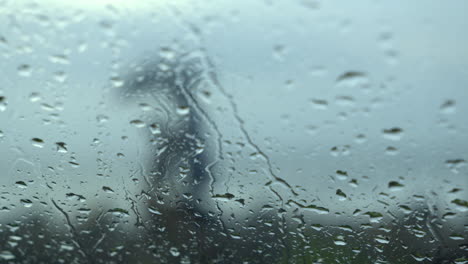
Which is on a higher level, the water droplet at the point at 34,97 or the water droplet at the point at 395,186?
the water droplet at the point at 34,97

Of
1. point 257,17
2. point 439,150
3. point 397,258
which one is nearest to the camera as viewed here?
point 257,17

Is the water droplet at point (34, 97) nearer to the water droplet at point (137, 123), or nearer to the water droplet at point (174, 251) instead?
the water droplet at point (137, 123)

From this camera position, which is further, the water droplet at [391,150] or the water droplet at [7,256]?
the water droplet at [7,256]

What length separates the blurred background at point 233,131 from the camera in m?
1.81

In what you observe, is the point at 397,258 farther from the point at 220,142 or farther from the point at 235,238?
the point at 220,142

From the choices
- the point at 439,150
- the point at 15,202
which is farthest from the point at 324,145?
the point at 15,202

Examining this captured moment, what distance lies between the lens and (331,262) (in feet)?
8.43

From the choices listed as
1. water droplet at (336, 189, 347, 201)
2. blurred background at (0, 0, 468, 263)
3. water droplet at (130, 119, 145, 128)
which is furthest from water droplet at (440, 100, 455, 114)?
water droplet at (130, 119, 145, 128)

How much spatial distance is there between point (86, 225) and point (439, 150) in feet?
6.62

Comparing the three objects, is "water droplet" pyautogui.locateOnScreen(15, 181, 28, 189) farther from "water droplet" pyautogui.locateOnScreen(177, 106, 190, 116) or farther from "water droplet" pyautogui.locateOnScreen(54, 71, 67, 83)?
"water droplet" pyautogui.locateOnScreen(177, 106, 190, 116)

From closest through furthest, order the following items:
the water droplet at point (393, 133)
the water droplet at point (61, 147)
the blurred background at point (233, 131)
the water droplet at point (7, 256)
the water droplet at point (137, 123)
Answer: the blurred background at point (233, 131)
the water droplet at point (393, 133)
the water droplet at point (137, 123)
the water droplet at point (61, 147)
the water droplet at point (7, 256)

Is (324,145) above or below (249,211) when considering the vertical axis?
above

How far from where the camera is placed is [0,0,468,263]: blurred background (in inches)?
71.2

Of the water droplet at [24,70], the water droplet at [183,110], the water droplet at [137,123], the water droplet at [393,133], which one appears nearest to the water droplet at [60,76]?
the water droplet at [24,70]
